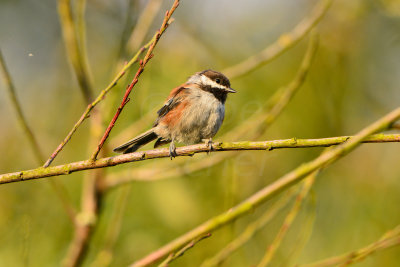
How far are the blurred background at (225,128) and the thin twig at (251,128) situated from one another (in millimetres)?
423

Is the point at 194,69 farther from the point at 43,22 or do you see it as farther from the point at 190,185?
the point at 43,22

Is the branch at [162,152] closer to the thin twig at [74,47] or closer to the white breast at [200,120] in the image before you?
the thin twig at [74,47]

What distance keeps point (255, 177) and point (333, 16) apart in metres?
2.43

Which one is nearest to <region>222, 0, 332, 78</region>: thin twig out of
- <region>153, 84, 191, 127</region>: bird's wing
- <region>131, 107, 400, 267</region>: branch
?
<region>153, 84, 191, 127</region>: bird's wing

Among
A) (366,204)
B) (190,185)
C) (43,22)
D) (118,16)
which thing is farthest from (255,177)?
(43,22)

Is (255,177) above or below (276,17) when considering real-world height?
below

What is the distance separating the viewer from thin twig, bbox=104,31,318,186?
2.80 m

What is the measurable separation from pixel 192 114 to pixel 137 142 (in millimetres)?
558

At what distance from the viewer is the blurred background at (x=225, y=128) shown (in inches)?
159

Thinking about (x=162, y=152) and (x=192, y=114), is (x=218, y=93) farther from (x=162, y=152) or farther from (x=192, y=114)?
(x=162, y=152)

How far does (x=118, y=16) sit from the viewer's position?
4586 millimetres

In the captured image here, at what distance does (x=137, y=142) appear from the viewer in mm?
3697

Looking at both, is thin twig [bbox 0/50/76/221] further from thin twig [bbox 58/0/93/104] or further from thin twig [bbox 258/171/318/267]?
thin twig [bbox 258/171/318/267]

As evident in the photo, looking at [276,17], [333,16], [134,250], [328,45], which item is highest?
[276,17]
